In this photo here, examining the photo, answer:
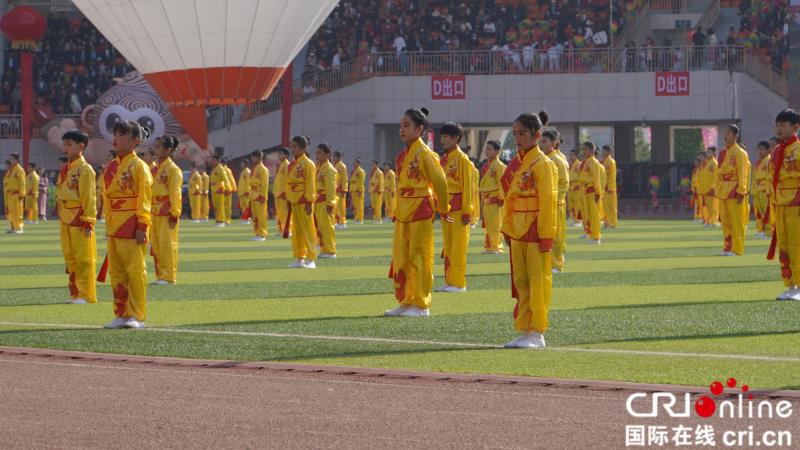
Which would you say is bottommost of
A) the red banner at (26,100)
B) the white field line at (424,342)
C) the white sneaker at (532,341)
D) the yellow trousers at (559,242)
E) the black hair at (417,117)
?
the white field line at (424,342)

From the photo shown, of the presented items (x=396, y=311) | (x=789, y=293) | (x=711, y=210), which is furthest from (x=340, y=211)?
(x=396, y=311)

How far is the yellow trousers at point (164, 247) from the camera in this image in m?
19.3

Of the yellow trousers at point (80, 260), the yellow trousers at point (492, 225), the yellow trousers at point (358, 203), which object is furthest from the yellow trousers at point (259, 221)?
the yellow trousers at point (80, 260)

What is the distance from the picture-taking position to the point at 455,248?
667 inches

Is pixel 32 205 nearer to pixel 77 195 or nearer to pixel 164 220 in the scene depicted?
pixel 164 220

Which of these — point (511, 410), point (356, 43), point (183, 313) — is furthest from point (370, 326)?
point (356, 43)

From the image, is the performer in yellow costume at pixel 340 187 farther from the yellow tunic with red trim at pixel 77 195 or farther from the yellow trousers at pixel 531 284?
the yellow trousers at pixel 531 284

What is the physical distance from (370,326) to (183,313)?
2612 millimetres

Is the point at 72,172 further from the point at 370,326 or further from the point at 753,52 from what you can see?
the point at 753,52

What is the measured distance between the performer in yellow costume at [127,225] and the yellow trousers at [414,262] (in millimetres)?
2530

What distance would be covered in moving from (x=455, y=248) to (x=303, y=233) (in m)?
6.30

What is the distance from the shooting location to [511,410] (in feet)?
28.8

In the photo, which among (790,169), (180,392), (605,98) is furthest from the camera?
(605,98)

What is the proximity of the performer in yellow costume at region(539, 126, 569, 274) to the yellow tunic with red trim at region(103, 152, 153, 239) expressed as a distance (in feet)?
21.4
